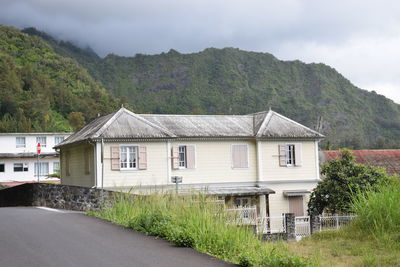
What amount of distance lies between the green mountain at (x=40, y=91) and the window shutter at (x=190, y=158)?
4661 cm

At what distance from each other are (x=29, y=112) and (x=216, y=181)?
5318cm

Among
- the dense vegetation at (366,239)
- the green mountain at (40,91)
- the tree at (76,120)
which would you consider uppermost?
the green mountain at (40,91)

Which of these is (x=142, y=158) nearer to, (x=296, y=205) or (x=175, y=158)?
(x=175, y=158)

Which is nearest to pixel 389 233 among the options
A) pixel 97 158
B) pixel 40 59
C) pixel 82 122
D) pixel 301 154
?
pixel 97 158

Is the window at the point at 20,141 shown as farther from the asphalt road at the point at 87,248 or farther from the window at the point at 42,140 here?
the asphalt road at the point at 87,248

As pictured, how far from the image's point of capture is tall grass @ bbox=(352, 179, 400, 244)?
409 inches

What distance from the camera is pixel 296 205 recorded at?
32.1 metres

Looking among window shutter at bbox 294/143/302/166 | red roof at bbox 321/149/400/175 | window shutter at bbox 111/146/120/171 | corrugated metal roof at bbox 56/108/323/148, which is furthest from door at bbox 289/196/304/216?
window shutter at bbox 111/146/120/171

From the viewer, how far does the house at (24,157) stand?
57094 millimetres

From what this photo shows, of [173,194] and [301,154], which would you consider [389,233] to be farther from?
[301,154]

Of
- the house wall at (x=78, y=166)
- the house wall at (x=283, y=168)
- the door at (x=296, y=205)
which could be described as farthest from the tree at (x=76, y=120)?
the door at (x=296, y=205)

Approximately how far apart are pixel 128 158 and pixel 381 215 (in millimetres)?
19480

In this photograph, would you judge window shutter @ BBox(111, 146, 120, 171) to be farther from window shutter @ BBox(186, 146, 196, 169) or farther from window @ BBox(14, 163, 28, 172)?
window @ BBox(14, 163, 28, 172)

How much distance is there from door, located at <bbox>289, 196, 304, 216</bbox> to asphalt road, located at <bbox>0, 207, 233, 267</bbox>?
19141mm
